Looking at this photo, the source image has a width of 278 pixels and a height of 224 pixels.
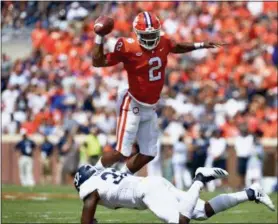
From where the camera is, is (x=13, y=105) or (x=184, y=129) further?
(x=13, y=105)

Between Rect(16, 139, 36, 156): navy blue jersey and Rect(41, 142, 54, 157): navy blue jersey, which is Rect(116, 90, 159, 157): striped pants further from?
Rect(41, 142, 54, 157): navy blue jersey

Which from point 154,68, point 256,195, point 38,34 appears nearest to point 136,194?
point 256,195

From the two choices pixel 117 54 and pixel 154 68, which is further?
pixel 154 68

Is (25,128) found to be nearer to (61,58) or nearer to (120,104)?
(61,58)

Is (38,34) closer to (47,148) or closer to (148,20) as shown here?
(47,148)

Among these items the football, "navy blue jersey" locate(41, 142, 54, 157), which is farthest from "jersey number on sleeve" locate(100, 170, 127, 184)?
"navy blue jersey" locate(41, 142, 54, 157)

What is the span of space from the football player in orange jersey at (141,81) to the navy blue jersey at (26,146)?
955 cm

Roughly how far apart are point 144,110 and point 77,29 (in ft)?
43.6

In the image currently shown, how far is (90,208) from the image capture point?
324 inches

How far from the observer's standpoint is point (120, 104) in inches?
411

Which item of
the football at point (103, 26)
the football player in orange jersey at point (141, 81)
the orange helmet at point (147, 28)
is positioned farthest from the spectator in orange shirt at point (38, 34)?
the football at point (103, 26)

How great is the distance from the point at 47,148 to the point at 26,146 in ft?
1.63

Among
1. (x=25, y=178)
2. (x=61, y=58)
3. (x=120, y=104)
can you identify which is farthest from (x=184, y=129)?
(x=120, y=104)

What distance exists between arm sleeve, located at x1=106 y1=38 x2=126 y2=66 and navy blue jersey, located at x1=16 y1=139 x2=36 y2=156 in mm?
9959
